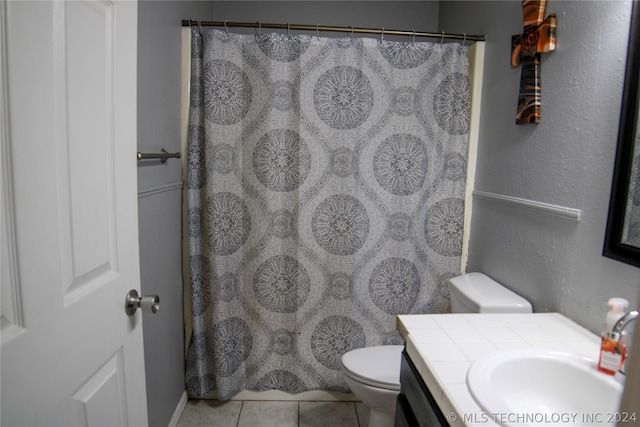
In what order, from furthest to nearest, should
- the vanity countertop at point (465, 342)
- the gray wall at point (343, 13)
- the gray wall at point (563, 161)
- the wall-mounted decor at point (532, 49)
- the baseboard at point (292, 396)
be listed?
the gray wall at point (343, 13) → the baseboard at point (292, 396) → the wall-mounted decor at point (532, 49) → the gray wall at point (563, 161) → the vanity countertop at point (465, 342)

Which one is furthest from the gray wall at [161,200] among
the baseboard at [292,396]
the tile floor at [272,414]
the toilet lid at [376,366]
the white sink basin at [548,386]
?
the white sink basin at [548,386]

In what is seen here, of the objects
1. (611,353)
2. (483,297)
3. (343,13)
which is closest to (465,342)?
(611,353)

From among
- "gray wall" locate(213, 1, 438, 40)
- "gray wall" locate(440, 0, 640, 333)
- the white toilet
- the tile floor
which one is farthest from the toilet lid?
"gray wall" locate(213, 1, 438, 40)

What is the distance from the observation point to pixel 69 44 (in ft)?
2.11

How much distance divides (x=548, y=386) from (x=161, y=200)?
1.52m

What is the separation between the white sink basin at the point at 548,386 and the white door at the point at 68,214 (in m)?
0.80

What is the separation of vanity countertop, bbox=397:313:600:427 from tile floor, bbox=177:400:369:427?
1.08 m

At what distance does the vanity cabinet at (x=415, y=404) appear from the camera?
0.83 metres

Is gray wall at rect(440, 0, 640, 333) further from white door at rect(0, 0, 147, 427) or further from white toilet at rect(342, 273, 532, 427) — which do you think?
white door at rect(0, 0, 147, 427)

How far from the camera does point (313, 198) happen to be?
1.86 metres

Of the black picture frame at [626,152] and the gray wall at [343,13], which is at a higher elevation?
the gray wall at [343,13]

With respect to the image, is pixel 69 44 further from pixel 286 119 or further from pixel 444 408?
pixel 286 119

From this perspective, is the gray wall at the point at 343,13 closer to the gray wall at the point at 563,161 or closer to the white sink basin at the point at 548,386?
the gray wall at the point at 563,161

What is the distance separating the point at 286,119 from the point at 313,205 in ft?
1.52
